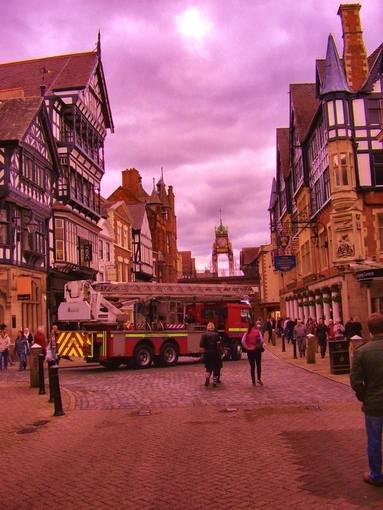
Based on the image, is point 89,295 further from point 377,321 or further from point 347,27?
point 347,27

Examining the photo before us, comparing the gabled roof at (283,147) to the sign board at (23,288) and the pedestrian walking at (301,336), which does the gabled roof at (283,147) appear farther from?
the sign board at (23,288)

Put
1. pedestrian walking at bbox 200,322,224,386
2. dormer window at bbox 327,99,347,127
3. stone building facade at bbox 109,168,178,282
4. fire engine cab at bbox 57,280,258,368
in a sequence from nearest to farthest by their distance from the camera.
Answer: pedestrian walking at bbox 200,322,224,386
fire engine cab at bbox 57,280,258,368
dormer window at bbox 327,99,347,127
stone building facade at bbox 109,168,178,282

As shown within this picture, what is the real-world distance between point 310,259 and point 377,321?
31988mm

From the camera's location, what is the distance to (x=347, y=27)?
3097cm

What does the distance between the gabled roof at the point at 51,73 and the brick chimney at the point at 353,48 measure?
603 inches

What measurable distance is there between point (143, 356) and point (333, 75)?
17.3 metres

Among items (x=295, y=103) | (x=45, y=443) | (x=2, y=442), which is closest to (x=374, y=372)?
(x=45, y=443)

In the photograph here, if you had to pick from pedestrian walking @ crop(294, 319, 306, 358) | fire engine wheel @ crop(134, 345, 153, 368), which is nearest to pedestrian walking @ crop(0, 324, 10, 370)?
fire engine wheel @ crop(134, 345, 153, 368)

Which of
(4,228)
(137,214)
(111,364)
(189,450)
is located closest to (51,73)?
(4,228)

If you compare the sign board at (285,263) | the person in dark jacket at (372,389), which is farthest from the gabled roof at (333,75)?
the person in dark jacket at (372,389)

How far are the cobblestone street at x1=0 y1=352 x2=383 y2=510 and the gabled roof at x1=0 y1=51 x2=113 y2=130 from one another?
2584cm

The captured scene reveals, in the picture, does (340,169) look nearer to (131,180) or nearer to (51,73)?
(51,73)

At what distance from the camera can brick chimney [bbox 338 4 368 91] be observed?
3027 cm

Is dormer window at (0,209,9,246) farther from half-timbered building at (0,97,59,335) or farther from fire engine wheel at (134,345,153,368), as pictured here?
fire engine wheel at (134,345,153,368)
